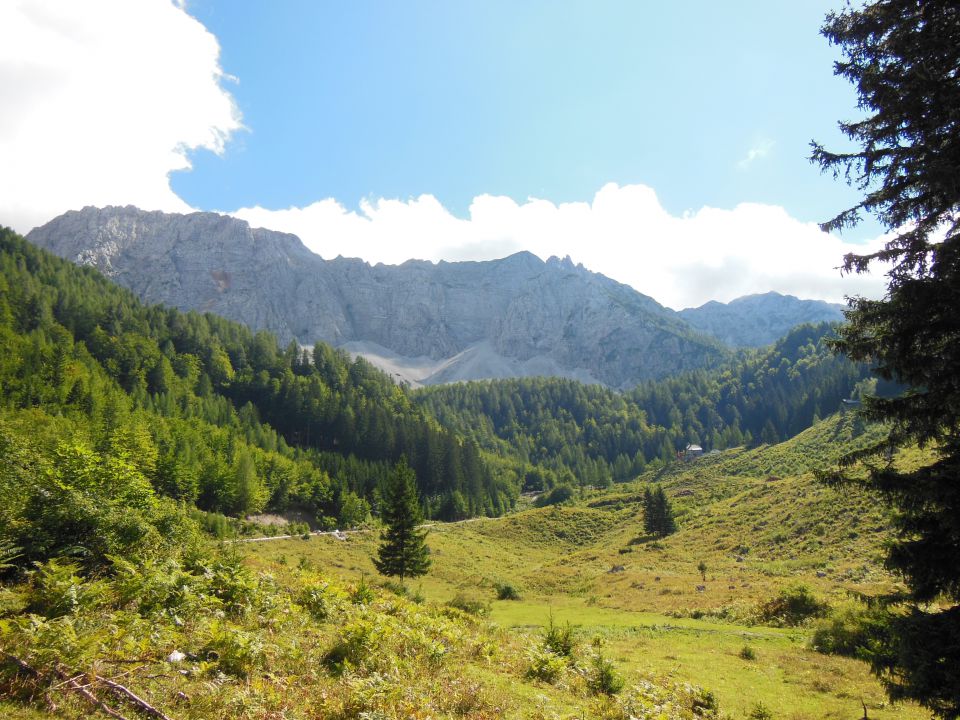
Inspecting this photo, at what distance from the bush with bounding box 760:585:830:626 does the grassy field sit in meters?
0.87

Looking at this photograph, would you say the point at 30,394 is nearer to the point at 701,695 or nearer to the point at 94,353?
the point at 94,353

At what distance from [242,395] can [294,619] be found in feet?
469

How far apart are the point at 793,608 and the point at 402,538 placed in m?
30.3

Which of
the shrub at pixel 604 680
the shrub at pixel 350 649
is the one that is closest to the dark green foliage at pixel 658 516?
the shrub at pixel 604 680

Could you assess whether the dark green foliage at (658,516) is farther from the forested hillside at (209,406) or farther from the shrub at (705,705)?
the shrub at (705,705)

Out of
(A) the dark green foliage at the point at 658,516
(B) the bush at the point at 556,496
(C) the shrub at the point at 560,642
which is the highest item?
(C) the shrub at the point at 560,642

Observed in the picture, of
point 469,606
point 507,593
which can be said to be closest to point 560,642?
→ point 469,606

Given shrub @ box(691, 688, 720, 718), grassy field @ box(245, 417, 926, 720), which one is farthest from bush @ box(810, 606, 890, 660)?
shrub @ box(691, 688, 720, 718)

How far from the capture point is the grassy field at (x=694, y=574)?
1692 centimetres

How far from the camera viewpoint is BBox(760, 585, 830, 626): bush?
87.6 feet

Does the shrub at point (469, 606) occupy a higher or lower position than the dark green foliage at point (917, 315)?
lower

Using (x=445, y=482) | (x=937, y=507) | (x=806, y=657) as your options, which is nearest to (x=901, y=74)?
(x=937, y=507)

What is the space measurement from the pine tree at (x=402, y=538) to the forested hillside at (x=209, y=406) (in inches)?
1447

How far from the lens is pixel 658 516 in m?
77.8
